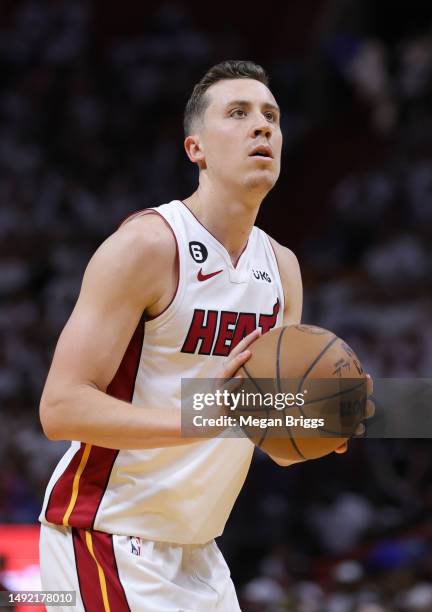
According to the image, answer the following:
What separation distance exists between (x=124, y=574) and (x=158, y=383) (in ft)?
2.07

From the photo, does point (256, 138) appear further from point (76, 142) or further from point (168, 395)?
point (76, 142)

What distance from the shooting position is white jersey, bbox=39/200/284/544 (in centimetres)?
356

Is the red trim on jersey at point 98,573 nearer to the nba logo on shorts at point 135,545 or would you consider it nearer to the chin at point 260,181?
the nba logo on shorts at point 135,545

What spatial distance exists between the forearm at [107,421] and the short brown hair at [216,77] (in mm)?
1232

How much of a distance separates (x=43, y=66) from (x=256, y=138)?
33.7 feet

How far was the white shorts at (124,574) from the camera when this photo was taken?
347 centimetres

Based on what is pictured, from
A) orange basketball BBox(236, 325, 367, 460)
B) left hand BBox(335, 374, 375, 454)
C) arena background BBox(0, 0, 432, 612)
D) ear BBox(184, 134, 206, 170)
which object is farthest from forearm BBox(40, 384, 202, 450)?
arena background BBox(0, 0, 432, 612)

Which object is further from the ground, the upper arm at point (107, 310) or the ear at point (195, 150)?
the ear at point (195, 150)

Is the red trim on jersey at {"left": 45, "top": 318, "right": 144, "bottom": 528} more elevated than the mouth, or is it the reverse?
the mouth

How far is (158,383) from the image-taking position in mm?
3605

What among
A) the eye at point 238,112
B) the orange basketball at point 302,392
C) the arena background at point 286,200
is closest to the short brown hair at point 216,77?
the eye at point 238,112

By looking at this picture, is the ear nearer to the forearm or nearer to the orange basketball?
the orange basketball

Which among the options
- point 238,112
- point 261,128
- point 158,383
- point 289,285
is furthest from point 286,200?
point 158,383

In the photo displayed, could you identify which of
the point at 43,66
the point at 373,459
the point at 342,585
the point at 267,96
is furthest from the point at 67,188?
the point at 267,96
